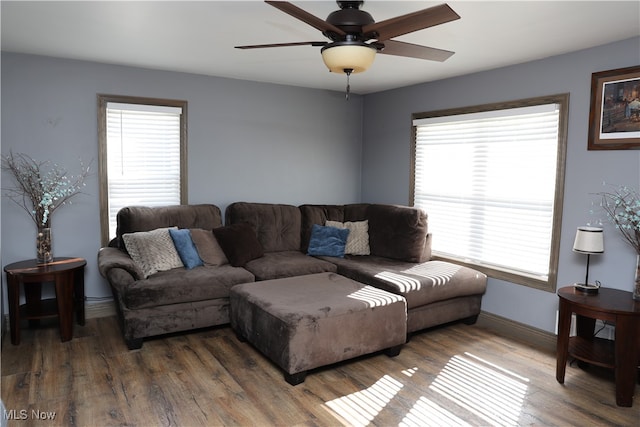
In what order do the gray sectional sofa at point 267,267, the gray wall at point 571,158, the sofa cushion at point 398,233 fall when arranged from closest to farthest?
1. the gray wall at point 571,158
2. the gray sectional sofa at point 267,267
3. the sofa cushion at point 398,233

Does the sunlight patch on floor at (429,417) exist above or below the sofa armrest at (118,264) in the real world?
below

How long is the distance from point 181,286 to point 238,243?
818mm

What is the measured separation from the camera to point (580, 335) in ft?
10.9

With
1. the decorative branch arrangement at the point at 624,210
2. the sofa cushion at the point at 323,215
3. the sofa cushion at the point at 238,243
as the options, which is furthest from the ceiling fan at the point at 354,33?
the sofa cushion at the point at 323,215

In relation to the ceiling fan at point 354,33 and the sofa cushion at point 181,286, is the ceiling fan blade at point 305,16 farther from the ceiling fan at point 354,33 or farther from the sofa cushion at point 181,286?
the sofa cushion at point 181,286

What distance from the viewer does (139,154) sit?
4.39 m

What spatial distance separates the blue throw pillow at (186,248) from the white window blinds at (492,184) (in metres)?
2.54

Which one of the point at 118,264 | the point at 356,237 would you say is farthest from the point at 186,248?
the point at 356,237

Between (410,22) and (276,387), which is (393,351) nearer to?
(276,387)

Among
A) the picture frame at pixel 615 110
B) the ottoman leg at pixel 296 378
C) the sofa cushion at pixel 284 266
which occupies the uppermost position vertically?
the picture frame at pixel 615 110

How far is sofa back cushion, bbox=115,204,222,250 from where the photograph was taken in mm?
4113

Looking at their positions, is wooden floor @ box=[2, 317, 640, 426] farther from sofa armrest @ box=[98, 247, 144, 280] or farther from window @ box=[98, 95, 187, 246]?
window @ box=[98, 95, 187, 246]

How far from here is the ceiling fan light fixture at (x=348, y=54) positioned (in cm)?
229

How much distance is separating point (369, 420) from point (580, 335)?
1885 millimetres
